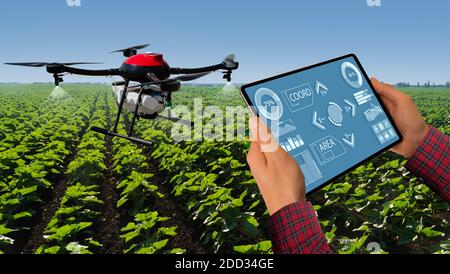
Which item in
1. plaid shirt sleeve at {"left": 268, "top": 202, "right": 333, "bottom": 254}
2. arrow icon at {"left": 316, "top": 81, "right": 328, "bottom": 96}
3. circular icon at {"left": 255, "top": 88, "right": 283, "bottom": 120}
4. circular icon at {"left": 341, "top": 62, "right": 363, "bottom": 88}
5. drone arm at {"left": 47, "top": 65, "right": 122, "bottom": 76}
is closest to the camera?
plaid shirt sleeve at {"left": 268, "top": 202, "right": 333, "bottom": 254}

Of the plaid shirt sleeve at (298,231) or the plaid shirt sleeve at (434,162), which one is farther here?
the plaid shirt sleeve at (434,162)

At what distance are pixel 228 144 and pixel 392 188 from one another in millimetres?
3830

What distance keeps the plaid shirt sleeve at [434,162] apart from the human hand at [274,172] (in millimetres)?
947

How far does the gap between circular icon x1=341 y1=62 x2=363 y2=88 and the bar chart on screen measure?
1.68ft

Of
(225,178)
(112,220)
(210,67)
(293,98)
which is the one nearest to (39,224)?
(112,220)

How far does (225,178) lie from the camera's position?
7.05 meters

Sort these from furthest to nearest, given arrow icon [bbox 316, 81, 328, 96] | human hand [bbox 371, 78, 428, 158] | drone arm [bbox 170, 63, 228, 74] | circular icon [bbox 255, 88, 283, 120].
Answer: drone arm [bbox 170, 63, 228, 74] → human hand [bbox 371, 78, 428, 158] → arrow icon [bbox 316, 81, 328, 96] → circular icon [bbox 255, 88, 283, 120]

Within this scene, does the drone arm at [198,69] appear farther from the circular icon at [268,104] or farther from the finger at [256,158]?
the finger at [256,158]

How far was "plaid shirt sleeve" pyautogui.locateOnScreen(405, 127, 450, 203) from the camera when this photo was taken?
1895 mm

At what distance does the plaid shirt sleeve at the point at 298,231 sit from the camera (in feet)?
4.23

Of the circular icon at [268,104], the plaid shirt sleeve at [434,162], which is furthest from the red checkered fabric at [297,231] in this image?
the plaid shirt sleeve at [434,162]

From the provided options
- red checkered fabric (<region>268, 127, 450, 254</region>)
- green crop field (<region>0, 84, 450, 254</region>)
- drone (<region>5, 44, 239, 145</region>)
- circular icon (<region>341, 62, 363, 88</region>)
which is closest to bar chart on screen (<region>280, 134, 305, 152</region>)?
red checkered fabric (<region>268, 127, 450, 254</region>)

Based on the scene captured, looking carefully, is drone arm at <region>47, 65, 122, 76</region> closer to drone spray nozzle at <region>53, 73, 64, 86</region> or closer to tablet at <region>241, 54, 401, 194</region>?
drone spray nozzle at <region>53, 73, 64, 86</region>

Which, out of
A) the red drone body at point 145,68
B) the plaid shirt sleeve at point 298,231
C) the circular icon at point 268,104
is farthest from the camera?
the red drone body at point 145,68
